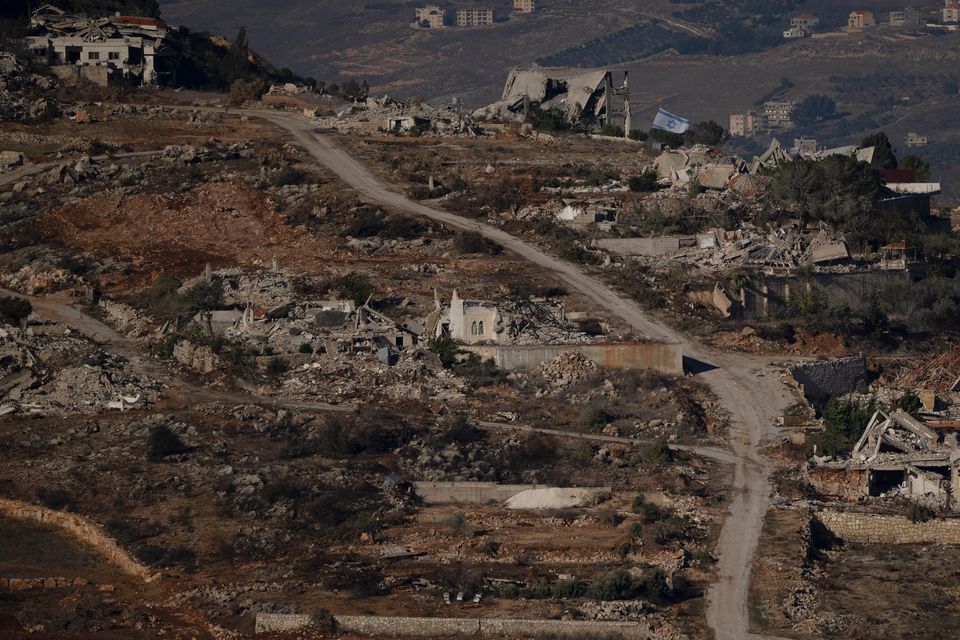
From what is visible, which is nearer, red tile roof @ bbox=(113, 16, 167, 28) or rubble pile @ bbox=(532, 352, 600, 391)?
rubble pile @ bbox=(532, 352, 600, 391)

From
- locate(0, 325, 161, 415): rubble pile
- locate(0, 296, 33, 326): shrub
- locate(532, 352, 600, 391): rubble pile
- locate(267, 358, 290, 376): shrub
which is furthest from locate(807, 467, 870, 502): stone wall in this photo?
locate(0, 296, 33, 326): shrub

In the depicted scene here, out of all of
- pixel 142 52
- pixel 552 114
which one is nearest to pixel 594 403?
Answer: pixel 552 114

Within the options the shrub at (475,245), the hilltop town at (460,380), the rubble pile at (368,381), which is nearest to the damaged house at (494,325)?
the hilltop town at (460,380)

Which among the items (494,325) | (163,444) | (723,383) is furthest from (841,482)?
(163,444)

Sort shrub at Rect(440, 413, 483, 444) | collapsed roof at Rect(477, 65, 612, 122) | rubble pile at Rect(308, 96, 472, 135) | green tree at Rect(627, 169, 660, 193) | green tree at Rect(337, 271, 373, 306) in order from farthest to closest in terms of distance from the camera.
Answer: collapsed roof at Rect(477, 65, 612, 122)
rubble pile at Rect(308, 96, 472, 135)
green tree at Rect(627, 169, 660, 193)
green tree at Rect(337, 271, 373, 306)
shrub at Rect(440, 413, 483, 444)

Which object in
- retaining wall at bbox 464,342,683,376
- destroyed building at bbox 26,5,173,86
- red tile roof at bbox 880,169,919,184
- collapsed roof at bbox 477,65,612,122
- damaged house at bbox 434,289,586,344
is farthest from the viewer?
collapsed roof at bbox 477,65,612,122

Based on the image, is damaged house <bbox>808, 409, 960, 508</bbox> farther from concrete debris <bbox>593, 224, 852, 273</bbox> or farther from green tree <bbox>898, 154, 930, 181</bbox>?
green tree <bbox>898, 154, 930, 181</bbox>

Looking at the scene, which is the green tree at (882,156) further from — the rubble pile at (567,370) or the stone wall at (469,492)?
the stone wall at (469,492)

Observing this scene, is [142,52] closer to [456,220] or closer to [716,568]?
[456,220]
